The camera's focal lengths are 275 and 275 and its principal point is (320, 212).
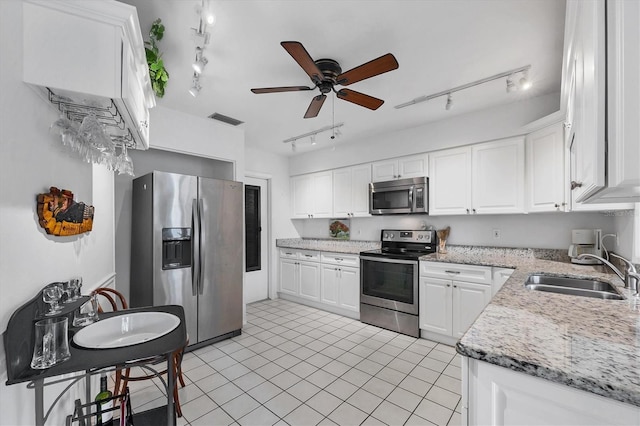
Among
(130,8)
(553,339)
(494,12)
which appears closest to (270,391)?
(553,339)

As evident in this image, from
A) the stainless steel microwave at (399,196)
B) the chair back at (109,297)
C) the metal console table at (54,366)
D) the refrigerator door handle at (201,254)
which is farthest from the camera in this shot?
the stainless steel microwave at (399,196)

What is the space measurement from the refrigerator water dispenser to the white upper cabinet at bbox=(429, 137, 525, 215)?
9.42ft

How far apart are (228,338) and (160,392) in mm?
1039

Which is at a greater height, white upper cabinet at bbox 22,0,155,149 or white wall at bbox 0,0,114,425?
white upper cabinet at bbox 22,0,155,149

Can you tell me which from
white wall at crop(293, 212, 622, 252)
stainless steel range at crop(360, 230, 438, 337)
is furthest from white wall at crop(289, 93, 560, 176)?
stainless steel range at crop(360, 230, 438, 337)

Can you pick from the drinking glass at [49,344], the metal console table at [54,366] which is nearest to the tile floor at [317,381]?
the metal console table at [54,366]

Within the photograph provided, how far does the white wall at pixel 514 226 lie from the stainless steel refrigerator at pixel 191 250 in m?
2.26

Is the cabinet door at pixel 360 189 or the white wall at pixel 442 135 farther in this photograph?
the cabinet door at pixel 360 189

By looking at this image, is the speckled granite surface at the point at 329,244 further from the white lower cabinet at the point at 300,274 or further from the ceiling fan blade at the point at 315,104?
the ceiling fan blade at the point at 315,104

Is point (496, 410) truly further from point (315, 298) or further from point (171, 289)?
point (315, 298)

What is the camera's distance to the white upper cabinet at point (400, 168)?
3.60 m

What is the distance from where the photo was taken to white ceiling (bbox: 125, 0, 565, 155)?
167 centimetres

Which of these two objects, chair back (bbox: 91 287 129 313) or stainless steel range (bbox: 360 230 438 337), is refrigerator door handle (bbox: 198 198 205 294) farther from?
stainless steel range (bbox: 360 230 438 337)

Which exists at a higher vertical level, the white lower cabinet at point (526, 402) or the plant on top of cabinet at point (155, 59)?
the plant on top of cabinet at point (155, 59)
